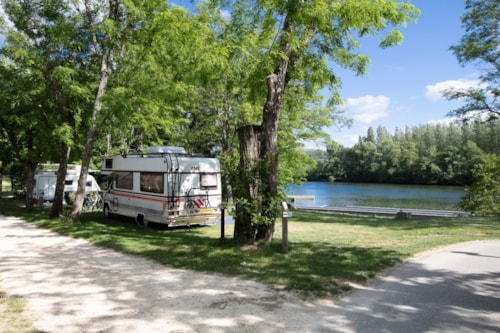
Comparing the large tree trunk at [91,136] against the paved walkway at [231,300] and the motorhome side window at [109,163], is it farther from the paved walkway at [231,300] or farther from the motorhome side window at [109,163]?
the paved walkway at [231,300]

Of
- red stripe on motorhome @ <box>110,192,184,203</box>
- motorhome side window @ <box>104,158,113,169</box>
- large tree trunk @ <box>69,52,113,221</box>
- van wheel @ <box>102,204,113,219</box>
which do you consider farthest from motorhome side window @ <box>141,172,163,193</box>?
van wheel @ <box>102,204,113,219</box>

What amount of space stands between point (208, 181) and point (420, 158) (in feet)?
261

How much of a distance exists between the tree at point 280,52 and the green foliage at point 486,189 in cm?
1159

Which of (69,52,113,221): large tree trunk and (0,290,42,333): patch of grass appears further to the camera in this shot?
(69,52,113,221): large tree trunk

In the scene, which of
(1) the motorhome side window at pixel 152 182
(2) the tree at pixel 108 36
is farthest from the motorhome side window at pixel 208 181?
(2) the tree at pixel 108 36

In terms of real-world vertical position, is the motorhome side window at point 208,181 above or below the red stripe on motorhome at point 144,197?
above

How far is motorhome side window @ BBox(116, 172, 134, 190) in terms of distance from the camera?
14.2 m

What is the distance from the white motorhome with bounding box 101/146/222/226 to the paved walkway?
15.4 feet

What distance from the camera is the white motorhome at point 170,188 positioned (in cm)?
1239

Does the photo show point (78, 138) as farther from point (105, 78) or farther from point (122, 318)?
point (122, 318)

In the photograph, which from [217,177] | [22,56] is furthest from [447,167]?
[22,56]

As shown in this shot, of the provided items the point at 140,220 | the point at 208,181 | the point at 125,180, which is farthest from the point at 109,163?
the point at 208,181

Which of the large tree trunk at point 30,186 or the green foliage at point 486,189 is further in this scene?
the large tree trunk at point 30,186

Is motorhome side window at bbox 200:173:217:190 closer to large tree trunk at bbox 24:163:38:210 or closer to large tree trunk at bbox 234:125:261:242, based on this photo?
large tree trunk at bbox 234:125:261:242
